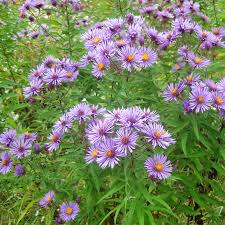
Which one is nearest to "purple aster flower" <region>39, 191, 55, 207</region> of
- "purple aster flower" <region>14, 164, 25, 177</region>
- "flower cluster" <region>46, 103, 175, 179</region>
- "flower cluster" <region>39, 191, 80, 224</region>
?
"flower cluster" <region>39, 191, 80, 224</region>

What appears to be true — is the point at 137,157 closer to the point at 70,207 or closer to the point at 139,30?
the point at 70,207

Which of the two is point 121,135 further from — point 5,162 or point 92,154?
Result: point 5,162

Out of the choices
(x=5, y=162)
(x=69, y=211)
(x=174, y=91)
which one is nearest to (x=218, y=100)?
(x=174, y=91)

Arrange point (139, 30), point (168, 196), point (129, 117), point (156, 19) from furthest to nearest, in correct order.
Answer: point (156, 19) < point (139, 30) < point (168, 196) < point (129, 117)

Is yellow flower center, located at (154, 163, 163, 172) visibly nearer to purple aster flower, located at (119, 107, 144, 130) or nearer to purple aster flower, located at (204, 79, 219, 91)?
purple aster flower, located at (119, 107, 144, 130)

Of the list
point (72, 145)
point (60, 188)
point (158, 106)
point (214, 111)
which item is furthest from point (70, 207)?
point (214, 111)

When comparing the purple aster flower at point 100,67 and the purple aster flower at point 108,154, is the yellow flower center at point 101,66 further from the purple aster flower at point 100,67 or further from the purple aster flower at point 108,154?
the purple aster flower at point 108,154
